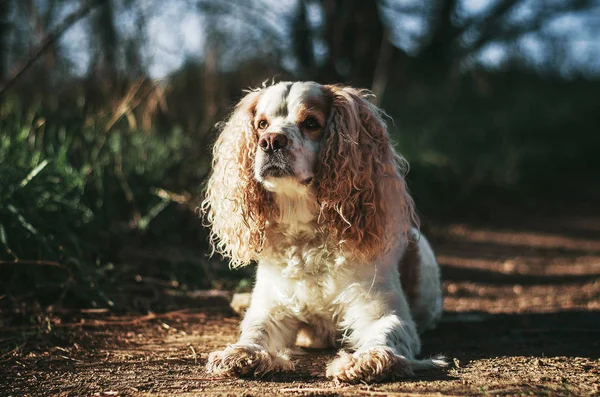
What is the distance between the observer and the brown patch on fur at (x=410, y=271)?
3.74m

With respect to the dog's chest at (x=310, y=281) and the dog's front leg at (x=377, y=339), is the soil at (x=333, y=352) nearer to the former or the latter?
the dog's front leg at (x=377, y=339)

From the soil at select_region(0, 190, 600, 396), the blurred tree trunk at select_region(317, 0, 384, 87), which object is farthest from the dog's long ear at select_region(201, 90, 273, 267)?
the blurred tree trunk at select_region(317, 0, 384, 87)

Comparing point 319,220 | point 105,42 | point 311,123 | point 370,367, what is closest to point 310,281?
point 319,220

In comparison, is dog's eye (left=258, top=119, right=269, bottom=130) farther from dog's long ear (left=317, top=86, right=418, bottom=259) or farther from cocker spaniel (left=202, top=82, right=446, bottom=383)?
dog's long ear (left=317, top=86, right=418, bottom=259)

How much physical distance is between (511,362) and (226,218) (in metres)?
1.68

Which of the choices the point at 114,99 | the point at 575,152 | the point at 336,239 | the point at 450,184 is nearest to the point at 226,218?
the point at 336,239

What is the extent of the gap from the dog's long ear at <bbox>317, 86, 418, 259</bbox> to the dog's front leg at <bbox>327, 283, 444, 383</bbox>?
231mm

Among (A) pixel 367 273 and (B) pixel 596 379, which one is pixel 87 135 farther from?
(B) pixel 596 379

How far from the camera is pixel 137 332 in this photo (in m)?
3.97

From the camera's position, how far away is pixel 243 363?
115 inches

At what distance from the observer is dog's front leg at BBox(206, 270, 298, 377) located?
9.59ft

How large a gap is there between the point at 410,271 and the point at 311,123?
1.07m

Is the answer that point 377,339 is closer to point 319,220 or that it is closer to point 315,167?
point 319,220

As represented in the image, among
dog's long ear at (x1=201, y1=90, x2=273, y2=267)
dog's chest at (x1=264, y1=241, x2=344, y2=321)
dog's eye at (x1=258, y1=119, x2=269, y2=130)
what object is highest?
dog's eye at (x1=258, y1=119, x2=269, y2=130)
